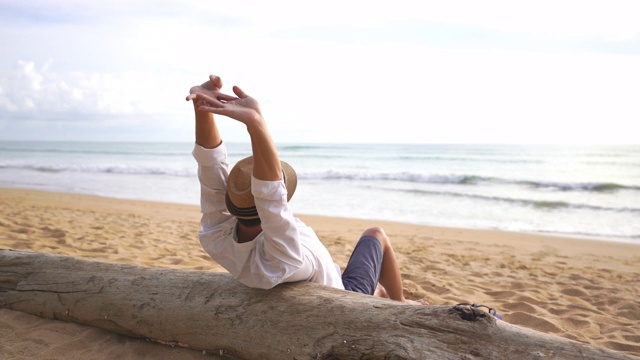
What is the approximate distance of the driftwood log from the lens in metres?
2.19

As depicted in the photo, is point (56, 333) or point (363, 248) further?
Answer: point (363, 248)

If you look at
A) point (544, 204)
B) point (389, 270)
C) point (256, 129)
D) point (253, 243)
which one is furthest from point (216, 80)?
point (544, 204)

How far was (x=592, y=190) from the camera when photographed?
16391 mm

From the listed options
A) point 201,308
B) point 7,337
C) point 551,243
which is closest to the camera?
point 201,308

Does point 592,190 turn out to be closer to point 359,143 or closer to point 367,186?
point 367,186

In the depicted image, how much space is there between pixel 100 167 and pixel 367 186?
43.9ft

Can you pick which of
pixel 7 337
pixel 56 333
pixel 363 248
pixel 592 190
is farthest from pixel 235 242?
pixel 592 190

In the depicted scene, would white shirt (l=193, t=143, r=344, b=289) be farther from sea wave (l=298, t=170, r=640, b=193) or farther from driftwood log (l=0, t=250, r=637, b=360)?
sea wave (l=298, t=170, r=640, b=193)

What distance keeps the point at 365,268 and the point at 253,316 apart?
35.8 inches

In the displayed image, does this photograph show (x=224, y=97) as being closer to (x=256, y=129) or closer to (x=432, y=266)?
(x=256, y=129)

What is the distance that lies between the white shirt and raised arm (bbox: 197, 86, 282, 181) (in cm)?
14

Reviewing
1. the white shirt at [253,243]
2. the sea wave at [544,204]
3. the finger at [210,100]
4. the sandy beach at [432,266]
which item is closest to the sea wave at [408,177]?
the sea wave at [544,204]

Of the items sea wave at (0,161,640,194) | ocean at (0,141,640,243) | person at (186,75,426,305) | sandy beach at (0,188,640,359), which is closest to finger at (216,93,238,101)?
person at (186,75,426,305)

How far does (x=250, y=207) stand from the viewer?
2383 millimetres
